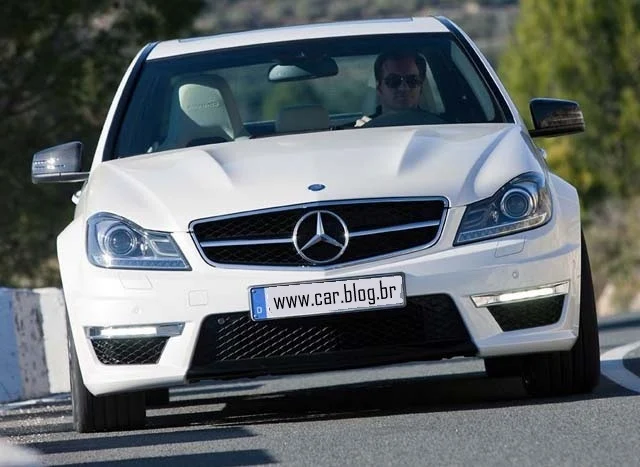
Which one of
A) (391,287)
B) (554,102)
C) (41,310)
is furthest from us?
(41,310)

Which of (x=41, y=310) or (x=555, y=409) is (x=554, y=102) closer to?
(x=555, y=409)

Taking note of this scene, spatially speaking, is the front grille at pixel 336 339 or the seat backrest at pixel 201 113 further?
the seat backrest at pixel 201 113

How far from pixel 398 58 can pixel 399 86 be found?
0.69 feet

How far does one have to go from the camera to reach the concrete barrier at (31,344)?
11836 mm

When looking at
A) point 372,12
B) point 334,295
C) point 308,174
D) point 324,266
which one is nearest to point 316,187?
point 308,174

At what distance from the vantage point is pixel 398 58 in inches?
349

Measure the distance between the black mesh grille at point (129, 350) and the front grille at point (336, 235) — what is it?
41 cm

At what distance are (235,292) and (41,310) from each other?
599cm

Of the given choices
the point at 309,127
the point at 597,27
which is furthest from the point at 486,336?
the point at 597,27

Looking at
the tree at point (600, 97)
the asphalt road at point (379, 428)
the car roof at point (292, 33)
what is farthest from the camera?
the tree at point (600, 97)

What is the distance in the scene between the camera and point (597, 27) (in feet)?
188

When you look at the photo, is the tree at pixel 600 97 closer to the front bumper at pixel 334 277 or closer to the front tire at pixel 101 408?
the front tire at pixel 101 408

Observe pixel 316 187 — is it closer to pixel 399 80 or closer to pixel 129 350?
pixel 129 350

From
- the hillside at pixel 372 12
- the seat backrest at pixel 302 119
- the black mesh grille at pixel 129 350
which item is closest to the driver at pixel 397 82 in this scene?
the seat backrest at pixel 302 119
